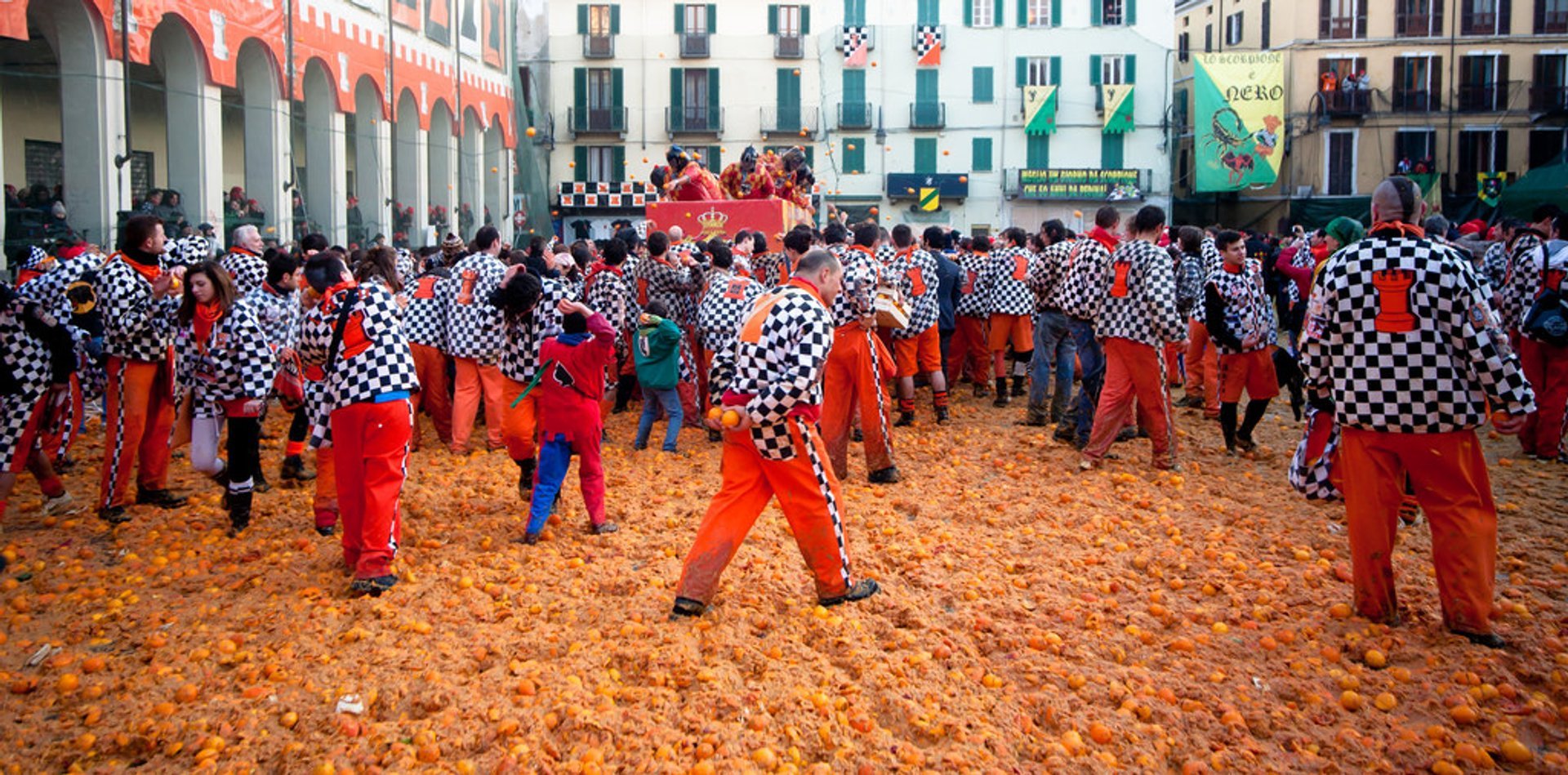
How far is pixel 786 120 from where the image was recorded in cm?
3938

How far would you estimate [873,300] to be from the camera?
756 centimetres

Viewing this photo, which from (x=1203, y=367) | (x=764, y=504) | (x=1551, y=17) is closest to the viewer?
(x=764, y=504)

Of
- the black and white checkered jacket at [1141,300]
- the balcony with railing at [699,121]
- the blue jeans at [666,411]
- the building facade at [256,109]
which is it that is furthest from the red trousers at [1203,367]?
the balcony with railing at [699,121]

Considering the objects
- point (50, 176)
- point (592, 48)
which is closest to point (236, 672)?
point (50, 176)

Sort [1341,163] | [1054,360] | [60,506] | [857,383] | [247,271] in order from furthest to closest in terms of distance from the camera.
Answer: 1. [1341,163]
2. [1054,360]
3. [247,271]
4. [857,383]
5. [60,506]

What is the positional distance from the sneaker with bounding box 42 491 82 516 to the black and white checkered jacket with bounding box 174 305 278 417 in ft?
4.45

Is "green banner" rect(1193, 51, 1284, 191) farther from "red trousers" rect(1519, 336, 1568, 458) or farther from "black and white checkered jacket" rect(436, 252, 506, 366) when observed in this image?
"black and white checkered jacket" rect(436, 252, 506, 366)

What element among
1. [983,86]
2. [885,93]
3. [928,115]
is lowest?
[928,115]

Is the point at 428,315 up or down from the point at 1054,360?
up

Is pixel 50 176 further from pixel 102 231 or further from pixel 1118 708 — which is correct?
pixel 1118 708

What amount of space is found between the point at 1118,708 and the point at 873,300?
398 cm

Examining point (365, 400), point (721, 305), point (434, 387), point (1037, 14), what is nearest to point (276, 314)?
point (434, 387)

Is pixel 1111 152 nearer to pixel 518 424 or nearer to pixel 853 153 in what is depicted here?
pixel 853 153

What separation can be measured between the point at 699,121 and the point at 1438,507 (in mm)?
36763
